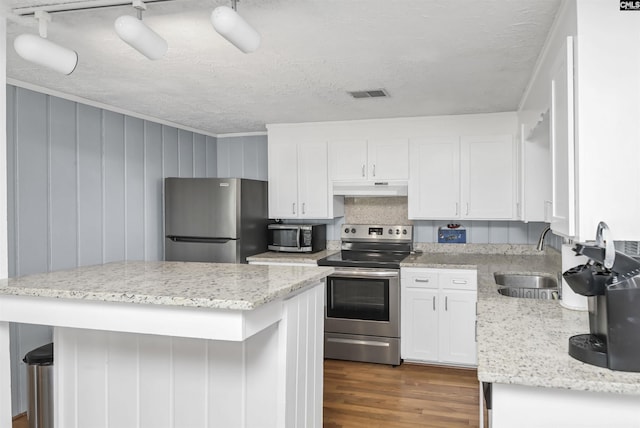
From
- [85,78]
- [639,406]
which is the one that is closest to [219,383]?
[639,406]

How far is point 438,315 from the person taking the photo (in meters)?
4.06

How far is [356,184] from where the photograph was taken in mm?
4566

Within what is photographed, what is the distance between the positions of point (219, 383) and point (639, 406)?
60.9 inches

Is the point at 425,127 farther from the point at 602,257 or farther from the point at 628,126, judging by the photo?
the point at 602,257

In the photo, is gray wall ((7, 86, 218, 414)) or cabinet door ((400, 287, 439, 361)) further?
cabinet door ((400, 287, 439, 361))

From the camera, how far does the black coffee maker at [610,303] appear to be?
4.47 feet

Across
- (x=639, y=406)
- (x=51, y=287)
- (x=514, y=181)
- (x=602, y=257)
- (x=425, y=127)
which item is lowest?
(x=639, y=406)

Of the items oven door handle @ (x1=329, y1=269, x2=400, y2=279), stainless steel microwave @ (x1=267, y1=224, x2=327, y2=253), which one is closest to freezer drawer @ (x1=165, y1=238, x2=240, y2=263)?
stainless steel microwave @ (x1=267, y1=224, x2=327, y2=253)

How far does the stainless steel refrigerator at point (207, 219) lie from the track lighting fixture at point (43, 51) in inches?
90.7

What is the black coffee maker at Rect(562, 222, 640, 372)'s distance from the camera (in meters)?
1.36

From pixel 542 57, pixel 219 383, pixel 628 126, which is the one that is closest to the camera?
pixel 628 126

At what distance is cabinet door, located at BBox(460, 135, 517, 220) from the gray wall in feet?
9.12

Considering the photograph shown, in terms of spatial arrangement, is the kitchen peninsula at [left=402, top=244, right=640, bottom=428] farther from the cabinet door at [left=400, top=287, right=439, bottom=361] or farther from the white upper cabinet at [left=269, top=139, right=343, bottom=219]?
the white upper cabinet at [left=269, top=139, right=343, bottom=219]

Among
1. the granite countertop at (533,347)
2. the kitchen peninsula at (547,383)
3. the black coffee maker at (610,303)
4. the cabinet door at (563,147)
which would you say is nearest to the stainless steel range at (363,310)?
the granite countertop at (533,347)
